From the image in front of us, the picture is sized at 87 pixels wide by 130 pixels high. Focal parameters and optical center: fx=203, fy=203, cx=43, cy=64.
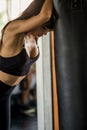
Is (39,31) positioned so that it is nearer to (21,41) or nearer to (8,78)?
(21,41)

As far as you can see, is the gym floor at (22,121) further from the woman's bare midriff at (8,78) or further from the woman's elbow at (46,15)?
the woman's elbow at (46,15)

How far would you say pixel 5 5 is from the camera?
2.04 meters

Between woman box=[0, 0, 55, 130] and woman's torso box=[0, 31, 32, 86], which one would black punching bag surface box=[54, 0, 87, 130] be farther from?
woman's torso box=[0, 31, 32, 86]

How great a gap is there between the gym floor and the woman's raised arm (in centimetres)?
161

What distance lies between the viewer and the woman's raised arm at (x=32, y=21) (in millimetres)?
930

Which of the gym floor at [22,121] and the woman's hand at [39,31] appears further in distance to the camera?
the gym floor at [22,121]

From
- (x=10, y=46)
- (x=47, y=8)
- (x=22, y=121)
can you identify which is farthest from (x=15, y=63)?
(x=22, y=121)

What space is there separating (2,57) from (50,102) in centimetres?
99

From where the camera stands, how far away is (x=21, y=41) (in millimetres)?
1041

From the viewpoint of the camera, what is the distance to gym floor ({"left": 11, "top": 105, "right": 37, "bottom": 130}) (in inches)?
94.9

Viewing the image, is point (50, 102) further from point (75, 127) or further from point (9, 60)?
point (75, 127)

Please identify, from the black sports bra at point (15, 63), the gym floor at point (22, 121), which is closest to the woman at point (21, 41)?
the black sports bra at point (15, 63)

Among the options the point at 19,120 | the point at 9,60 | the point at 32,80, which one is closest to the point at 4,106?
the point at 9,60

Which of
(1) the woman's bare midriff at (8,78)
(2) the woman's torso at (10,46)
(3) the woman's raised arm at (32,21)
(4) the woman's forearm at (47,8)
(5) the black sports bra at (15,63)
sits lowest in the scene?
(1) the woman's bare midriff at (8,78)
